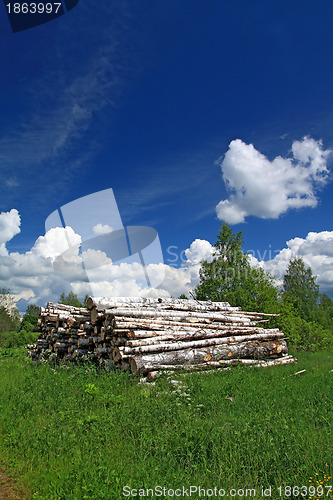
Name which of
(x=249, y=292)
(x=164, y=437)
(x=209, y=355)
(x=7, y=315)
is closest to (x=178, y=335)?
(x=209, y=355)

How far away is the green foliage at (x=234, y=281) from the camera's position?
20891mm

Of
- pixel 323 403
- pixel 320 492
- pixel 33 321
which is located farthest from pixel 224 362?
pixel 33 321

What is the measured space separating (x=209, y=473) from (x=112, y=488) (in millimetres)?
1213

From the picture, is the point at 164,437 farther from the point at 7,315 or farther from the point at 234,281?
the point at 7,315

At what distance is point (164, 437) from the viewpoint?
4.87 m

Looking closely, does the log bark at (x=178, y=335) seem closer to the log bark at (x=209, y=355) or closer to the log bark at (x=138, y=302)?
the log bark at (x=209, y=355)

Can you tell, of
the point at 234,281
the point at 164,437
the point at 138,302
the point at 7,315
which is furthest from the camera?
the point at 7,315

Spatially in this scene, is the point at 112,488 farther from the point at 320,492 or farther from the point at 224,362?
the point at 224,362

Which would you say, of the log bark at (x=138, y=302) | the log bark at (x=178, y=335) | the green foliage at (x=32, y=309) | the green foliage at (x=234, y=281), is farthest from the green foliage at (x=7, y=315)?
the log bark at (x=178, y=335)

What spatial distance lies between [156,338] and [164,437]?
16.3ft

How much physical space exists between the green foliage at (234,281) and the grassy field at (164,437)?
42.2 feet

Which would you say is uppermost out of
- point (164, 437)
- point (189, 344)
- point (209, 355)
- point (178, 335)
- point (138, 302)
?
point (138, 302)

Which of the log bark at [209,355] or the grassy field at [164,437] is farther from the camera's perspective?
the log bark at [209,355]

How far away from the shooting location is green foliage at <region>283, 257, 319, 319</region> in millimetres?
46844
